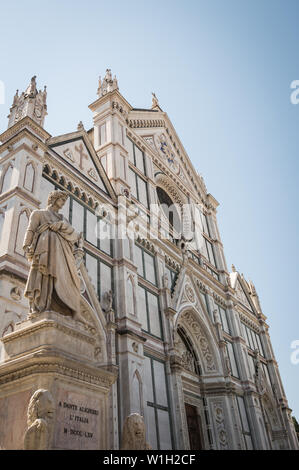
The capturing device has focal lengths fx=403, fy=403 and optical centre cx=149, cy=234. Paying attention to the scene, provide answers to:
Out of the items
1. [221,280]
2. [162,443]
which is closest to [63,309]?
[162,443]

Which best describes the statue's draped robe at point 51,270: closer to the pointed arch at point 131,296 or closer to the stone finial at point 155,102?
the pointed arch at point 131,296

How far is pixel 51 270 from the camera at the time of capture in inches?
230

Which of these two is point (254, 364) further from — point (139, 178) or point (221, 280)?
point (139, 178)

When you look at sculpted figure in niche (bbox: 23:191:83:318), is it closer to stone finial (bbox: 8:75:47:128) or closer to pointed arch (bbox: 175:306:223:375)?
stone finial (bbox: 8:75:47:128)

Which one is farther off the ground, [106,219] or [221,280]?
[221,280]

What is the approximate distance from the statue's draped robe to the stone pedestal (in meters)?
0.31

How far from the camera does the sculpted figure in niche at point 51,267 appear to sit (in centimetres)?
580

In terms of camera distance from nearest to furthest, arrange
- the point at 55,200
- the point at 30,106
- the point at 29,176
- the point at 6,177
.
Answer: the point at 55,200 < the point at 29,176 < the point at 6,177 < the point at 30,106

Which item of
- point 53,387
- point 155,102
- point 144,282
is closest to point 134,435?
point 53,387

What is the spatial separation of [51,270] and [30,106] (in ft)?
32.8

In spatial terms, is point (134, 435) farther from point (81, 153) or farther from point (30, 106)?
point (81, 153)

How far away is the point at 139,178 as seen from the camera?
20391 mm

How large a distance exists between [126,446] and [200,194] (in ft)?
76.5

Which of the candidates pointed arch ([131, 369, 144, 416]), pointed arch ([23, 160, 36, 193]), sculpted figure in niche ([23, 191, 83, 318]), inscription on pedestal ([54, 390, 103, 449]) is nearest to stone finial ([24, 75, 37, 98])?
pointed arch ([23, 160, 36, 193])
